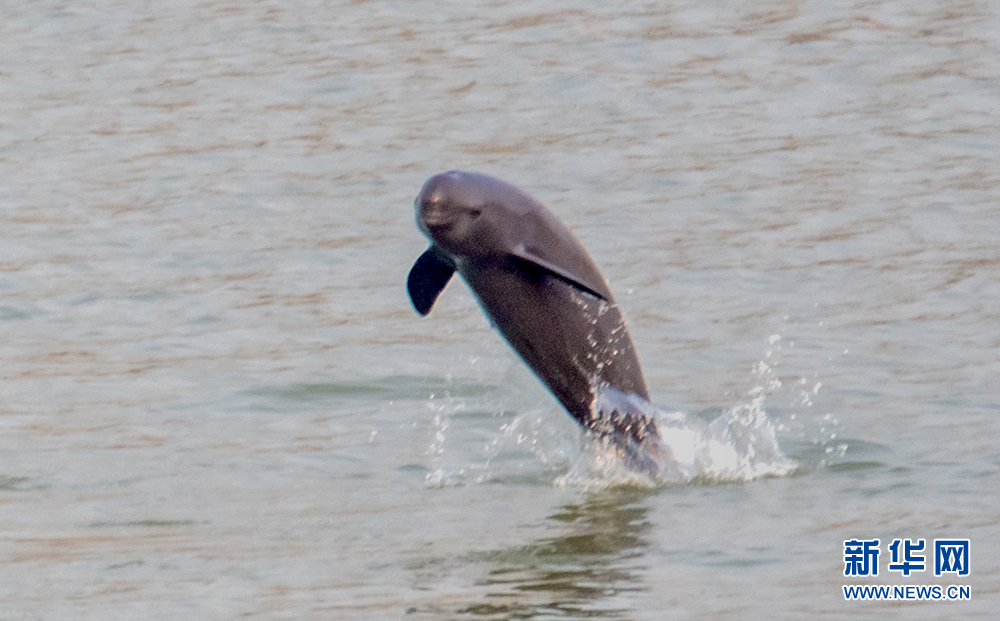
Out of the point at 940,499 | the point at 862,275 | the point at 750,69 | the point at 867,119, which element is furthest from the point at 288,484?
the point at 750,69

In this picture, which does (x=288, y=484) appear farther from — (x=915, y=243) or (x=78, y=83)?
(x=78, y=83)

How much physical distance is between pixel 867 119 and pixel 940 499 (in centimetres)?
771

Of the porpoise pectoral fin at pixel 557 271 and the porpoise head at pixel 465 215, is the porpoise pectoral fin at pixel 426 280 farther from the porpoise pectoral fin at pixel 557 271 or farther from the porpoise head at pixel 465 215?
the porpoise pectoral fin at pixel 557 271

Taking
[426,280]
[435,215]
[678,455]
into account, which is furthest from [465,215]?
[678,455]

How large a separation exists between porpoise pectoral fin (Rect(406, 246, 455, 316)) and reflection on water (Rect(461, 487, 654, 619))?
40.9 inches

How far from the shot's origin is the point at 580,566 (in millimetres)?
6648

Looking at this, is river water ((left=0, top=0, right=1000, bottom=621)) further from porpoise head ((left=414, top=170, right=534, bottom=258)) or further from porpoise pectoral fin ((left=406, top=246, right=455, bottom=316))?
porpoise head ((left=414, top=170, right=534, bottom=258))

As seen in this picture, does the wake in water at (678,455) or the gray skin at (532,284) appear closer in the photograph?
the gray skin at (532,284)

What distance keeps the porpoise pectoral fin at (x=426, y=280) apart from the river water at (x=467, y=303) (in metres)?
0.91

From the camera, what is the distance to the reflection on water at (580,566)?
6129mm

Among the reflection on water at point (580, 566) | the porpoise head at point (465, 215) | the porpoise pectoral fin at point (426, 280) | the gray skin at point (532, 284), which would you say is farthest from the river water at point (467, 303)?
the porpoise head at point (465, 215)

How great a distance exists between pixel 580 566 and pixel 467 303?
→ 16.6ft

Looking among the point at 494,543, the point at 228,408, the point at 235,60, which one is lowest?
the point at 235,60

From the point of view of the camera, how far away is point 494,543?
6984 millimetres
